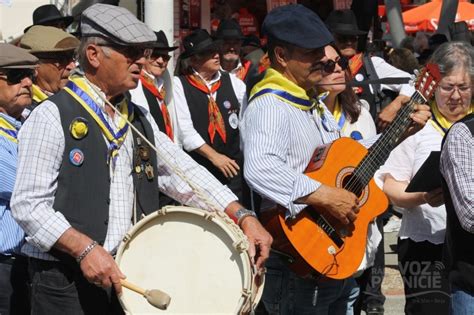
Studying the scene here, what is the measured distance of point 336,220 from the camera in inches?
190

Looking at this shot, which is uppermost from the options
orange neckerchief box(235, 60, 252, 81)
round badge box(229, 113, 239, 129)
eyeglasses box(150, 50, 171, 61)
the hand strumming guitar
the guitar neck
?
eyeglasses box(150, 50, 171, 61)

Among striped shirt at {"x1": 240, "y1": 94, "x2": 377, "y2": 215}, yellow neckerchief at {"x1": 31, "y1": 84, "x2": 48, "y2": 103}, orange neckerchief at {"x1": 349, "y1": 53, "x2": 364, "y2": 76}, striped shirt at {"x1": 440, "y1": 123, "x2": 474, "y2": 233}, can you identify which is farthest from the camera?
orange neckerchief at {"x1": 349, "y1": 53, "x2": 364, "y2": 76}

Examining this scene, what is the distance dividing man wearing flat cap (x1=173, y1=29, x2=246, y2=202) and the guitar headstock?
303 centimetres

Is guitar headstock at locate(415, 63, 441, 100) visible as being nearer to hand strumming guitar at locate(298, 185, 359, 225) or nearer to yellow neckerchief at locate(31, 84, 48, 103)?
hand strumming guitar at locate(298, 185, 359, 225)

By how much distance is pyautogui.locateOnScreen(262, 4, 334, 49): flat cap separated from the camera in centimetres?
483

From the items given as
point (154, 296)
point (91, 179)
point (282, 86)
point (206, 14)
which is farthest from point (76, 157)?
point (206, 14)

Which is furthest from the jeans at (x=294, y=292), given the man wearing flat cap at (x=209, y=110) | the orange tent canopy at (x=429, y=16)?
the orange tent canopy at (x=429, y=16)

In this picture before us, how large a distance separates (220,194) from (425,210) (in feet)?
5.23

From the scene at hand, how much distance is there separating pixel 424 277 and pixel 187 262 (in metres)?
2.08

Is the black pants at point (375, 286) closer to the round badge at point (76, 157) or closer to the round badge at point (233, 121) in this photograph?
the round badge at point (233, 121)

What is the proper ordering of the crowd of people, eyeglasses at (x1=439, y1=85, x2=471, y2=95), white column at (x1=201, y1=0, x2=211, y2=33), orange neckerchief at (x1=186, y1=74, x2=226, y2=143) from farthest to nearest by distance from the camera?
white column at (x1=201, y1=0, x2=211, y2=33), orange neckerchief at (x1=186, y1=74, x2=226, y2=143), eyeglasses at (x1=439, y1=85, x2=471, y2=95), the crowd of people

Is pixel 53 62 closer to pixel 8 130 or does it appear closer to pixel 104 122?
pixel 8 130

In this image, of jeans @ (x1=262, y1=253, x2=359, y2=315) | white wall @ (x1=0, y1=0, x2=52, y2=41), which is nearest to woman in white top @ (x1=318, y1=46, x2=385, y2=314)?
jeans @ (x1=262, y1=253, x2=359, y2=315)

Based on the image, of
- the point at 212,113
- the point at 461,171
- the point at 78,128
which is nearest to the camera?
the point at 78,128
